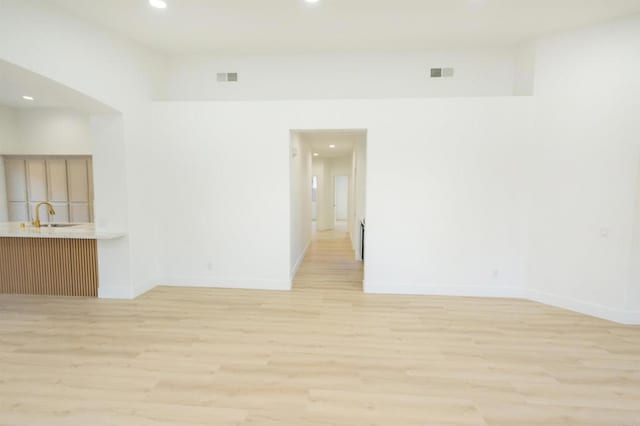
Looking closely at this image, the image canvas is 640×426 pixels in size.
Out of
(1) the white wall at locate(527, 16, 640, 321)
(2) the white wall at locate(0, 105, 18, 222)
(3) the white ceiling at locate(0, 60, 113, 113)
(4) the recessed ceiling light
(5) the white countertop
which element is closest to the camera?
(3) the white ceiling at locate(0, 60, 113, 113)

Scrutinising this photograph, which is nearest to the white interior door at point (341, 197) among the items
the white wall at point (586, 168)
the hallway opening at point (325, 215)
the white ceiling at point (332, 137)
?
the hallway opening at point (325, 215)

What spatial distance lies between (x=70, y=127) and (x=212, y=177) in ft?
13.8

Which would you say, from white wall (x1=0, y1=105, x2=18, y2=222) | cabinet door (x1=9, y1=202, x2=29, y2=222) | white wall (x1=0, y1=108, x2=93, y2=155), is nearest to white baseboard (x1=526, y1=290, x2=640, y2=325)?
white wall (x1=0, y1=108, x2=93, y2=155)

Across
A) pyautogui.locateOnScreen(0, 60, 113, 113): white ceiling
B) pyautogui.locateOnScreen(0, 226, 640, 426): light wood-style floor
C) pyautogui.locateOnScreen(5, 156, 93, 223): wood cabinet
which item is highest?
pyautogui.locateOnScreen(0, 60, 113, 113): white ceiling

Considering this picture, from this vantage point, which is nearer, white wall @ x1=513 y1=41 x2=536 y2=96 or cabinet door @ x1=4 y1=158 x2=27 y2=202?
white wall @ x1=513 y1=41 x2=536 y2=96

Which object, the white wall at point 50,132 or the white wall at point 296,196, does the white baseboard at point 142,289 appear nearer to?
the white wall at point 296,196

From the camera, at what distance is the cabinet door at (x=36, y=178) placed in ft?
21.8

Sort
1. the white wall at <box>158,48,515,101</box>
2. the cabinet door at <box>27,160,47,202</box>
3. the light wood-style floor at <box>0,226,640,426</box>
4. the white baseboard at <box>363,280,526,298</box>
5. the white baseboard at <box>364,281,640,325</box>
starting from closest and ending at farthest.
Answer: the light wood-style floor at <box>0,226,640,426</box> < the white baseboard at <box>364,281,640,325</box> < the white baseboard at <box>363,280,526,298</box> < the white wall at <box>158,48,515,101</box> < the cabinet door at <box>27,160,47,202</box>

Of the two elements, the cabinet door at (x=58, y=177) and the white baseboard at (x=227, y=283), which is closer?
the white baseboard at (x=227, y=283)

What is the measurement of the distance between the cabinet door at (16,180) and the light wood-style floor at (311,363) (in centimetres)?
327

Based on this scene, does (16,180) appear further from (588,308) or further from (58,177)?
(588,308)

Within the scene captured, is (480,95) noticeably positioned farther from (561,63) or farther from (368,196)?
(368,196)

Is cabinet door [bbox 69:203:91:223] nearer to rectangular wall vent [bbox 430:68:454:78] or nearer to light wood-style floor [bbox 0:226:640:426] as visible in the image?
light wood-style floor [bbox 0:226:640:426]

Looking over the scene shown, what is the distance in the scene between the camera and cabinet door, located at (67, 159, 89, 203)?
6.65m
